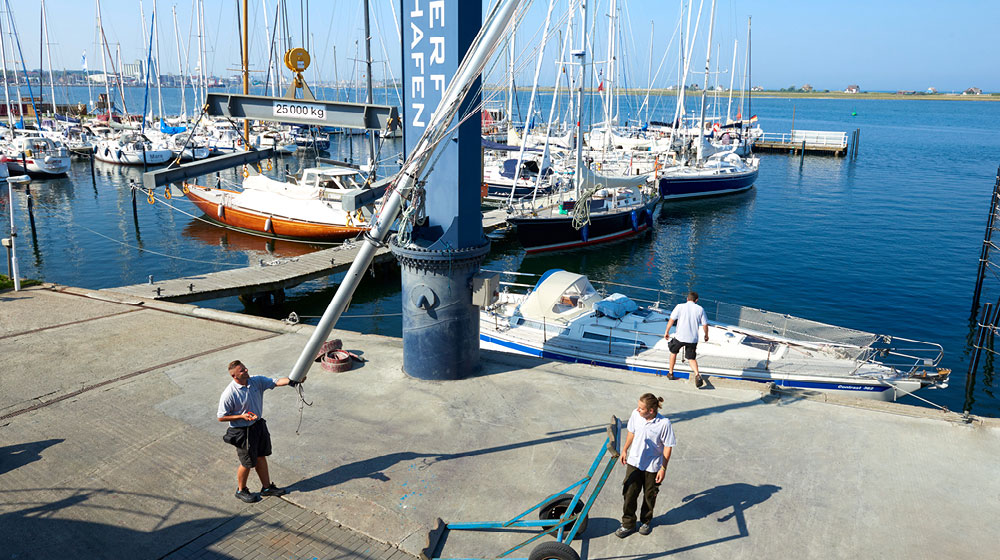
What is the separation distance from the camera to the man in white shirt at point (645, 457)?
6367 mm

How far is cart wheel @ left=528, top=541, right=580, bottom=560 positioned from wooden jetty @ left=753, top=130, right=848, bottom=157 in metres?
75.1

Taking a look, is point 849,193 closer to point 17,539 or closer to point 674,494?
point 674,494

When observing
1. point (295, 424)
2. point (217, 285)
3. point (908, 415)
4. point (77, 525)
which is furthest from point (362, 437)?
point (217, 285)

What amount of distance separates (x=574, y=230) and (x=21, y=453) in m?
26.2

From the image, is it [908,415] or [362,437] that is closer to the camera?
[362,437]

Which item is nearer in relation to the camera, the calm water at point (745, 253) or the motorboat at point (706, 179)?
the calm water at point (745, 253)

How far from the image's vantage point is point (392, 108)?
9633mm

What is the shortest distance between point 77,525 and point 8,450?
2.32 metres

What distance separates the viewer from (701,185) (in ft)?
157

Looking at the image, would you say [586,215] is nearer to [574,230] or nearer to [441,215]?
[574,230]

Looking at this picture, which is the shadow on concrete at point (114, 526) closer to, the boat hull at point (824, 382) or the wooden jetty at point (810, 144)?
the boat hull at point (824, 382)

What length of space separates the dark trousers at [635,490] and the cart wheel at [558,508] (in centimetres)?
43

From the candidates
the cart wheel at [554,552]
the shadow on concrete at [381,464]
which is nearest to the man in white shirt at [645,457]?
the cart wheel at [554,552]

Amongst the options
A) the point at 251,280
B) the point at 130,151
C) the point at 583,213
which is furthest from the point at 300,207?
the point at 130,151
